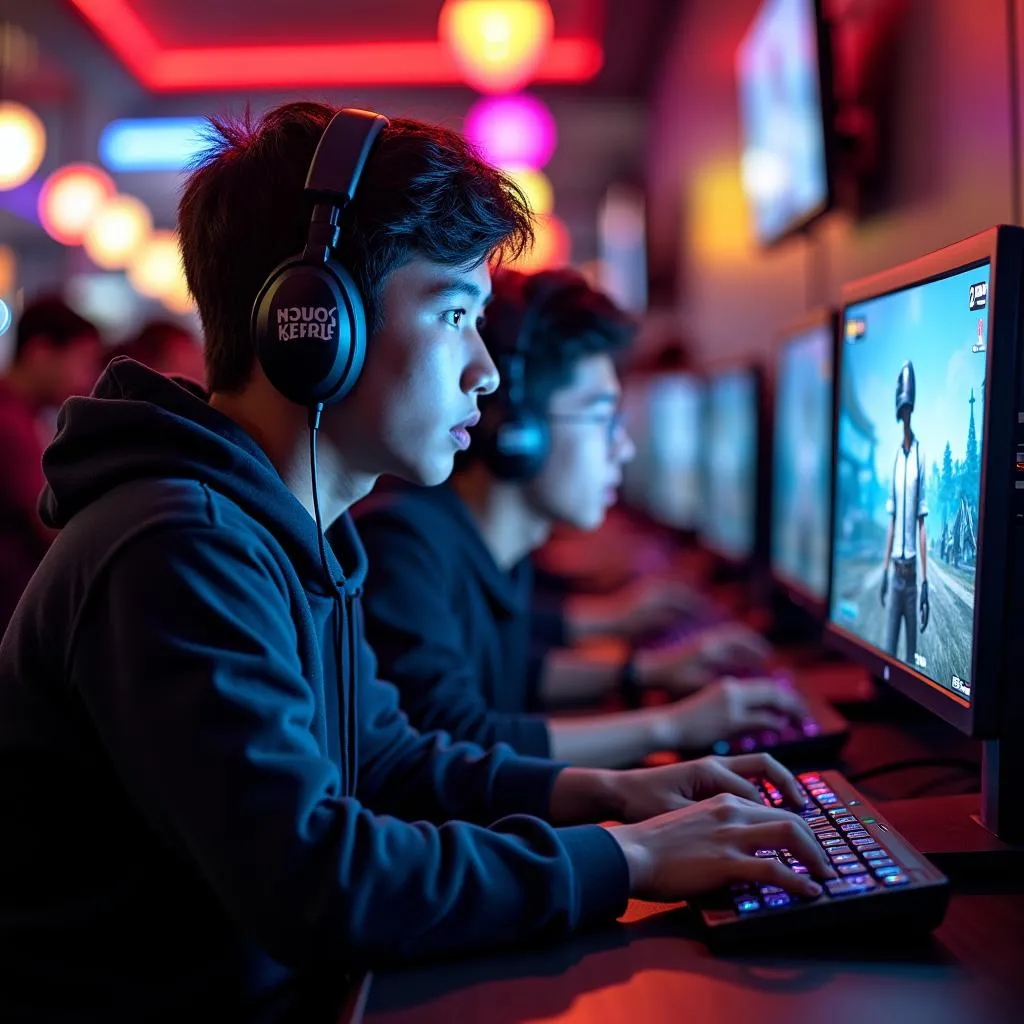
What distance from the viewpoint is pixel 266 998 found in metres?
0.79

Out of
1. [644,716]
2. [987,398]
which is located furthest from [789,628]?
[987,398]

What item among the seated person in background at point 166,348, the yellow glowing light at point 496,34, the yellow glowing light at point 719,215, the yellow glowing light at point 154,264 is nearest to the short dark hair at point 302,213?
the yellow glowing light at point 719,215

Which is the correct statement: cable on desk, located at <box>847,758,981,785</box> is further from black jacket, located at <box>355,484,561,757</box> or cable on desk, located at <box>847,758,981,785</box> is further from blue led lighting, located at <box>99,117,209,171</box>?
blue led lighting, located at <box>99,117,209,171</box>

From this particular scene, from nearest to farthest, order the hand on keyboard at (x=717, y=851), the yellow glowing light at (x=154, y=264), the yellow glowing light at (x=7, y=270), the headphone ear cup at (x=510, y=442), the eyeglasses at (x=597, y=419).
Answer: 1. the hand on keyboard at (x=717, y=851)
2. the headphone ear cup at (x=510, y=442)
3. the eyeglasses at (x=597, y=419)
4. the yellow glowing light at (x=154, y=264)
5. the yellow glowing light at (x=7, y=270)

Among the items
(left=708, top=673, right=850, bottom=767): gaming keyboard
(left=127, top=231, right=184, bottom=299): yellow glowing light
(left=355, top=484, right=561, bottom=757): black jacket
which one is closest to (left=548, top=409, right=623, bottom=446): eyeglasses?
(left=355, top=484, right=561, bottom=757): black jacket

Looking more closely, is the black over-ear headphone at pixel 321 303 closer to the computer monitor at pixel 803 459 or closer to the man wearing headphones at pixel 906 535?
the man wearing headphones at pixel 906 535

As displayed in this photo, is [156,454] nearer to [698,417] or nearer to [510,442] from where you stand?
[510,442]

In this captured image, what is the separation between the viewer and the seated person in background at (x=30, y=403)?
2793 millimetres

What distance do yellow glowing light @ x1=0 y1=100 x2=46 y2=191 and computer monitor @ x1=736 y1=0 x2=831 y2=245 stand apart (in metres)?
3.81

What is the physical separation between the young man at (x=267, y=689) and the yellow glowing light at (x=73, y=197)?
20.6 feet

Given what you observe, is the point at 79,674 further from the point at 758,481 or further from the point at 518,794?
the point at 758,481

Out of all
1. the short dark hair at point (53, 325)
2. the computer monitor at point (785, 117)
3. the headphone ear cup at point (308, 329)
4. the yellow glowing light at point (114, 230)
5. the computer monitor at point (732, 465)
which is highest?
the yellow glowing light at point (114, 230)

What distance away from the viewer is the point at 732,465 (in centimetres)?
220

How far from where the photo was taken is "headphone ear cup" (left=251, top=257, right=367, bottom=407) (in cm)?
82
